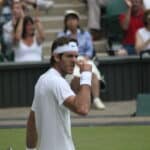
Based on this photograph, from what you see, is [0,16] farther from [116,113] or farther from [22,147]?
[22,147]

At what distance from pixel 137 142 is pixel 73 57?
3745mm

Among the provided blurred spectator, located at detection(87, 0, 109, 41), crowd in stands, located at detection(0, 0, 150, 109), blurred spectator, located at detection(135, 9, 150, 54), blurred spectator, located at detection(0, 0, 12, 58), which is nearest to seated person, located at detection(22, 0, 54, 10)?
crowd in stands, located at detection(0, 0, 150, 109)

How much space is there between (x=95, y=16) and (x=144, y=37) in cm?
187

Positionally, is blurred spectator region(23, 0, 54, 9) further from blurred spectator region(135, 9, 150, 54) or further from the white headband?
the white headband

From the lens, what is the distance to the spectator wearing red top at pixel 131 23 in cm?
1289

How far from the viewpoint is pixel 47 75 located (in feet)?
18.3

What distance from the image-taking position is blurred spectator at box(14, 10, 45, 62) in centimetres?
1201

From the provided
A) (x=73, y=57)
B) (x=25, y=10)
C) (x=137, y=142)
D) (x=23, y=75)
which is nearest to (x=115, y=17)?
(x=25, y=10)

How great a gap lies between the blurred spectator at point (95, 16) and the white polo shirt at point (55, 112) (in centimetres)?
849

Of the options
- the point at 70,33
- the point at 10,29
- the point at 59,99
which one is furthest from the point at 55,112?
the point at 10,29

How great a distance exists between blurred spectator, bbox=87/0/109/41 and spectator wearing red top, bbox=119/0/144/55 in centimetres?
87

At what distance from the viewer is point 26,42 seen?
12.1 metres

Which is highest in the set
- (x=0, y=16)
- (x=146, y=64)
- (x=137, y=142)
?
(x=0, y=16)

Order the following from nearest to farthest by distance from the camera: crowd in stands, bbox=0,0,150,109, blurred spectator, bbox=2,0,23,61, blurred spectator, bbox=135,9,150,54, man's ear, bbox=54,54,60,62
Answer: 1. man's ear, bbox=54,54,60,62
2. crowd in stands, bbox=0,0,150,109
3. blurred spectator, bbox=135,9,150,54
4. blurred spectator, bbox=2,0,23,61
